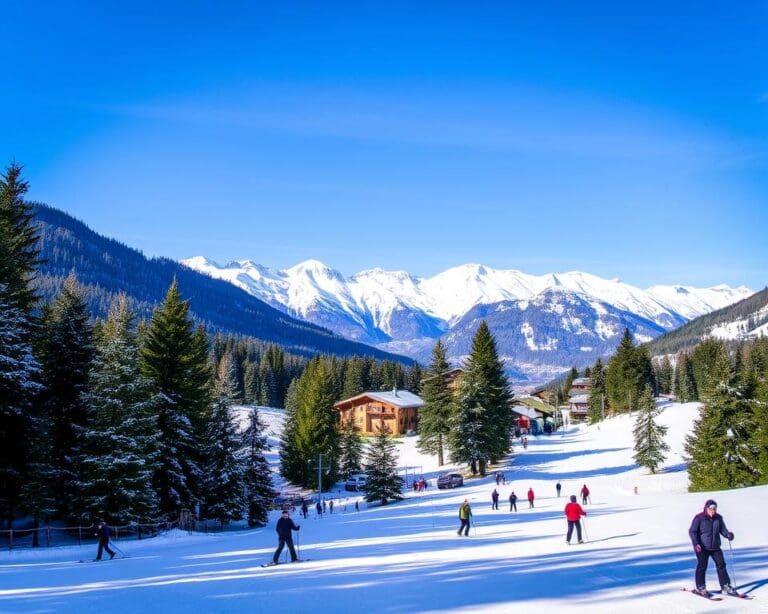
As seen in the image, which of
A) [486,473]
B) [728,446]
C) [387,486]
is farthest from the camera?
[486,473]

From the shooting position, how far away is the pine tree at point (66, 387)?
29422 millimetres

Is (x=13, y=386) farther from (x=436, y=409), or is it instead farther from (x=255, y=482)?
(x=436, y=409)

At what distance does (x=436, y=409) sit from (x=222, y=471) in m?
28.1

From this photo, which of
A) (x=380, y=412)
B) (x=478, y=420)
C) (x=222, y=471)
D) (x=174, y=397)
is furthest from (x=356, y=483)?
(x=380, y=412)

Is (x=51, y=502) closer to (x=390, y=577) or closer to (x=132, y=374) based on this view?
(x=132, y=374)

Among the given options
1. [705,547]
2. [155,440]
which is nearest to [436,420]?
[155,440]

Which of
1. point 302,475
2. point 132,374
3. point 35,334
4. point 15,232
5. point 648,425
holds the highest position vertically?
point 15,232

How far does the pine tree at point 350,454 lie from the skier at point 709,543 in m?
58.7

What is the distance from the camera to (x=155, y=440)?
3161cm

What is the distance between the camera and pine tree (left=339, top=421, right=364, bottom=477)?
70062 mm

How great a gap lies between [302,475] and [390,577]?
174 ft

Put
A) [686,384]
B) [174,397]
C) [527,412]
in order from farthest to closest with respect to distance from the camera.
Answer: [686,384] → [527,412] → [174,397]

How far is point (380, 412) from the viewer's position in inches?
3895

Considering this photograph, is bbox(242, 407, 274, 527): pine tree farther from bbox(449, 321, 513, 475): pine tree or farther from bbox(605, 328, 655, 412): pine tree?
bbox(605, 328, 655, 412): pine tree
